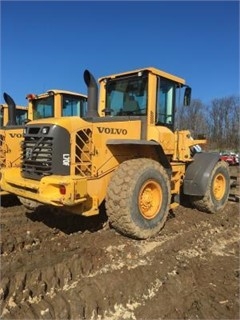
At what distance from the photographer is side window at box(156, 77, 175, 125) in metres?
6.73

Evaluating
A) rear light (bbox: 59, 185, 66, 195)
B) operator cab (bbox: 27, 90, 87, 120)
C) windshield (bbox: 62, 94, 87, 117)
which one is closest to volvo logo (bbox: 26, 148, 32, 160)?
rear light (bbox: 59, 185, 66, 195)

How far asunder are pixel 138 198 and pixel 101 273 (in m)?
1.51

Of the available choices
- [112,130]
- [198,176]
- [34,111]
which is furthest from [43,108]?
→ [198,176]

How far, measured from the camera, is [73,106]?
30.6ft

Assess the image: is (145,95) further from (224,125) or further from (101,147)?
(224,125)

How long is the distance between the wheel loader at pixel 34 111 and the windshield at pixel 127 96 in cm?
229

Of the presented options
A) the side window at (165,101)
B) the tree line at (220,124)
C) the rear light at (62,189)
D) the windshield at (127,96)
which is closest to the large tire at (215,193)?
the side window at (165,101)

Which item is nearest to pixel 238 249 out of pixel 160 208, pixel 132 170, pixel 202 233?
pixel 202 233

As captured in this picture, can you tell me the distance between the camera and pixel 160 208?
6.17m

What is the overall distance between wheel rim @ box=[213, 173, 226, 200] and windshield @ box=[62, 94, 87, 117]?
3785 mm

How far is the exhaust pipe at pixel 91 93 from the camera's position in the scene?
19.1ft

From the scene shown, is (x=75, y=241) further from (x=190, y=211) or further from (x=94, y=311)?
(x=190, y=211)

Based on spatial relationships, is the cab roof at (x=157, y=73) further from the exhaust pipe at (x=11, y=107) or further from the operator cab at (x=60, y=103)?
the exhaust pipe at (x=11, y=107)

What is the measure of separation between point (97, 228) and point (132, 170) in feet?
4.15
